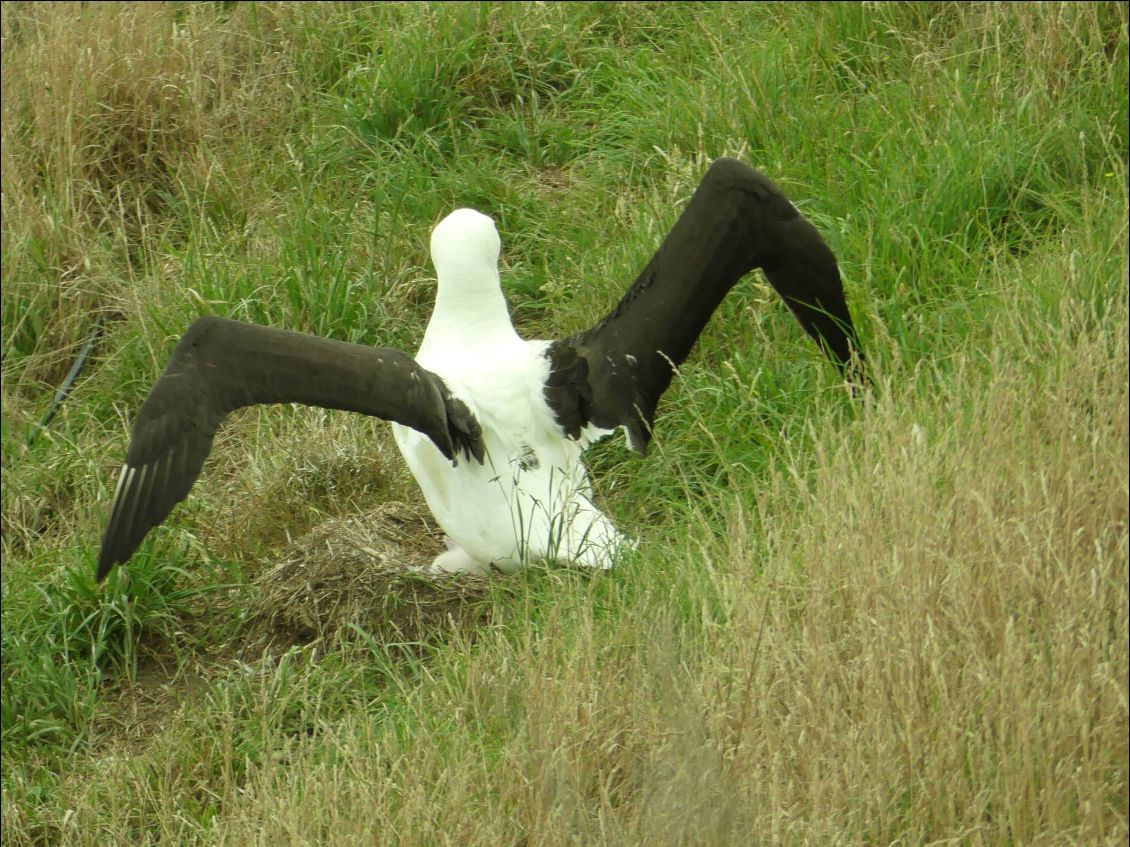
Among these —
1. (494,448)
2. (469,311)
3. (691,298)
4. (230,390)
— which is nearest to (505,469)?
(494,448)

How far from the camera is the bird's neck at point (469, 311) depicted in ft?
15.1

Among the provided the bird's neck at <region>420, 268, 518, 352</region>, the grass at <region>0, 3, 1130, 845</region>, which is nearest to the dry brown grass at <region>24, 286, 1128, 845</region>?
the grass at <region>0, 3, 1130, 845</region>

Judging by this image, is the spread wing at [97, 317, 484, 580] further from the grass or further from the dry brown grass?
the dry brown grass

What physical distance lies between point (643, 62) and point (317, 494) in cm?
220

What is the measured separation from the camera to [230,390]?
4066mm

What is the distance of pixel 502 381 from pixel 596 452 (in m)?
0.54

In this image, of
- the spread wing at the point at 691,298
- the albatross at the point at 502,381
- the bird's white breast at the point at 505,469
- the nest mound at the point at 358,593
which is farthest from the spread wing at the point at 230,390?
the nest mound at the point at 358,593

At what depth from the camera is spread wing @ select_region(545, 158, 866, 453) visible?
425cm

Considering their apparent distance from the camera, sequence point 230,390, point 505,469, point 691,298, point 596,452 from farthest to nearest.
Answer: point 596,452
point 505,469
point 691,298
point 230,390

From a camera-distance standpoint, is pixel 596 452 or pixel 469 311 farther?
pixel 596 452

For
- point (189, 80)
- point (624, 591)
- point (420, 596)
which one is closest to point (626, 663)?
point (624, 591)

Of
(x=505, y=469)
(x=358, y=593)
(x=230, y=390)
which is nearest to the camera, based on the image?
(x=230, y=390)

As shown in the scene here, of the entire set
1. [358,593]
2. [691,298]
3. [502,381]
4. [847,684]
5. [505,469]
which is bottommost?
[847,684]

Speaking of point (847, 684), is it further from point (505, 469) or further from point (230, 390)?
point (230, 390)
